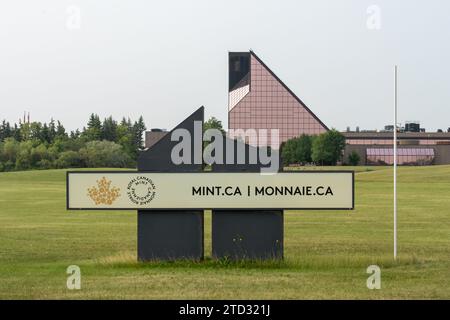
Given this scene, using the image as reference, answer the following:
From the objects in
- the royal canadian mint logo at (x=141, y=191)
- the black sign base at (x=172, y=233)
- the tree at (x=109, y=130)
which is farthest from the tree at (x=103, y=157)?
the royal canadian mint logo at (x=141, y=191)

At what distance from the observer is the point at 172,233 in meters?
18.3

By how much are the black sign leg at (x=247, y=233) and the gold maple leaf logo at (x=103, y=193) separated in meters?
2.06

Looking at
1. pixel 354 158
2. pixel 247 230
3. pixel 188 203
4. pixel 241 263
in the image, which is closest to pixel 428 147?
pixel 354 158

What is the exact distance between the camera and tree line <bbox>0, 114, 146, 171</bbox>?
128 m

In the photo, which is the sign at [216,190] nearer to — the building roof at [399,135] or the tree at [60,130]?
the tree at [60,130]

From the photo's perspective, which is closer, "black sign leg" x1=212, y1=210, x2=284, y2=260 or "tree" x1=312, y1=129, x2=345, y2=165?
"black sign leg" x1=212, y1=210, x2=284, y2=260

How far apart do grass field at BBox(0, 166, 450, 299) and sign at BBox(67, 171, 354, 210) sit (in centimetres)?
127

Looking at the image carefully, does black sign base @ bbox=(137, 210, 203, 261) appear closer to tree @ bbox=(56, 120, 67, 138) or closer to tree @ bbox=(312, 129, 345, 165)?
tree @ bbox=(312, 129, 345, 165)

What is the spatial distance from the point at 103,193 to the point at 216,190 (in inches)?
90.6
